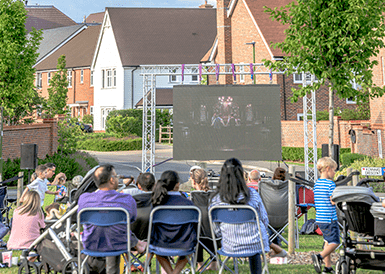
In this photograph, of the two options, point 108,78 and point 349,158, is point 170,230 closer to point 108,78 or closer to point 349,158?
point 349,158

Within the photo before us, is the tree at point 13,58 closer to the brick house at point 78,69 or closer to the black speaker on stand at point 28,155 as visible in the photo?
the black speaker on stand at point 28,155

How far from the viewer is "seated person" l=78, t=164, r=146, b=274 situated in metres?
5.41

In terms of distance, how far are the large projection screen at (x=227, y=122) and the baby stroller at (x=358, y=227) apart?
11.0 meters

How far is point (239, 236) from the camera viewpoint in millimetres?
5539

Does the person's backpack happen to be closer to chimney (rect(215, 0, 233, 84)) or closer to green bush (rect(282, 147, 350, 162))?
green bush (rect(282, 147, 350, 162))

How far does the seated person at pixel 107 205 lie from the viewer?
5414 millimetres

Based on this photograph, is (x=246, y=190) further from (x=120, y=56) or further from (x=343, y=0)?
(x=120, y=56)

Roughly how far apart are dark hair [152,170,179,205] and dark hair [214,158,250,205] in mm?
636

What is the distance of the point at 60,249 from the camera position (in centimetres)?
603

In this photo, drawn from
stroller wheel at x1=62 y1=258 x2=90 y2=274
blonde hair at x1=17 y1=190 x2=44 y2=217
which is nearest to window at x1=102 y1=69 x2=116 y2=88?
blonde hair at x1=17 y1=190 x2=44 y2=217

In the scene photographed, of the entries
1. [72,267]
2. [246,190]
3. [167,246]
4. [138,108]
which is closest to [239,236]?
[246,190]

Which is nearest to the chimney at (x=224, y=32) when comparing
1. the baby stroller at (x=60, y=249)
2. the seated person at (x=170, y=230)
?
the baby stroller at (x=60, y=249)

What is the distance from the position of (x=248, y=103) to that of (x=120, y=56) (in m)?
30.7

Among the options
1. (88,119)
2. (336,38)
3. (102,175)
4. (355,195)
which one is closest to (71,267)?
(102,175)
